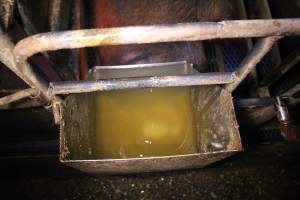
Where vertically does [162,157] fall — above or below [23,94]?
below

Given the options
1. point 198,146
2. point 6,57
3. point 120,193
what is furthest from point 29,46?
point 120,193

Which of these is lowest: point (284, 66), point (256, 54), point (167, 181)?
point (167, 181)

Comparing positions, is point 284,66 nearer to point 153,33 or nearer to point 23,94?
point 153,33

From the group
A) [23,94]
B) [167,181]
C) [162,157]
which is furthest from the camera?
[167,181]

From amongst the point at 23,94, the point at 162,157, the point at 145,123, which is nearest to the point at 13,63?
the point at 23,94

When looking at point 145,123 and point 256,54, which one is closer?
point 256,54

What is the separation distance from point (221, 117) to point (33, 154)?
7.99ft

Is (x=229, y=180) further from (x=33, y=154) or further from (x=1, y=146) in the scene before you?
(x=1, y=146)

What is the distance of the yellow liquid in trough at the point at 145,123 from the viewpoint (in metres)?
2.91

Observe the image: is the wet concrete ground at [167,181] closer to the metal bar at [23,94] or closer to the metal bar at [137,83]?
the metal bar at [23,94]

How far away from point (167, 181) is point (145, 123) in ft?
2.65

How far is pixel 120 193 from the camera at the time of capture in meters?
3.24

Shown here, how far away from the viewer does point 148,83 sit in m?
1.86

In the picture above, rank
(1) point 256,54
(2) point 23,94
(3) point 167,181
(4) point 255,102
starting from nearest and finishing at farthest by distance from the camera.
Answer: (1) point 256,54 → (2) point 23,94 → (4) point 255,102 → (3) point 167,181
